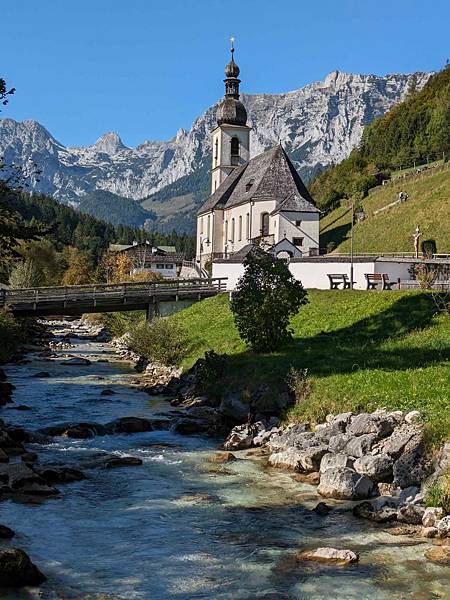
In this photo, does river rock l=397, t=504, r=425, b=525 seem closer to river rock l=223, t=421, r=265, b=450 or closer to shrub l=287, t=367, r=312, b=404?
river rock l=223, t=421, r=265, b=450

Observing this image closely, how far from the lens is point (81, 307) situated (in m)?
46.3

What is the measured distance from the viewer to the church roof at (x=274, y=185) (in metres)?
67.3

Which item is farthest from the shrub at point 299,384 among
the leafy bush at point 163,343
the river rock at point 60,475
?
the leafy bush at point 163,343

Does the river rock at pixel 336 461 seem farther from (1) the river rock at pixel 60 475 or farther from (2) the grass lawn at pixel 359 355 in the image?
(1) the river rock at pixel 60 475

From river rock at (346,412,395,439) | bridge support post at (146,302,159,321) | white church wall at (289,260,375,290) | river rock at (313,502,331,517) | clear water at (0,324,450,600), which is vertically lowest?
clear water at (0,324,450,600)

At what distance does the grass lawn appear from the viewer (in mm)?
20719

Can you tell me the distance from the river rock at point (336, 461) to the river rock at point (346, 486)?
0.58 m

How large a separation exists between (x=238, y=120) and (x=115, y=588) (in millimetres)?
82410

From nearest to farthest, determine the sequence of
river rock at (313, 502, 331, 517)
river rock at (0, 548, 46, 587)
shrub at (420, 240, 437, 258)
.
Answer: river rock at (0, 548, 46, 587) < river rock at (313, 502, 331, 517) < shrub at (420, 240, 437, 258)

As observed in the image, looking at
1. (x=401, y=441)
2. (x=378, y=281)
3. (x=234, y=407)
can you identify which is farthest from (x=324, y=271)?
(x=401, y=441)

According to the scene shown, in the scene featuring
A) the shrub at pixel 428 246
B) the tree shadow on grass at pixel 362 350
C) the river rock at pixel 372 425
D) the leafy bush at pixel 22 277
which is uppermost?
the shrub at pixel 428 246

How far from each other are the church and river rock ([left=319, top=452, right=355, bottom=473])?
117ft

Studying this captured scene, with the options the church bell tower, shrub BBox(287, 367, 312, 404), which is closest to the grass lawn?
shrub BBox(287, 367, 312, 404)

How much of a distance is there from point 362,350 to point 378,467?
35.2 feet
